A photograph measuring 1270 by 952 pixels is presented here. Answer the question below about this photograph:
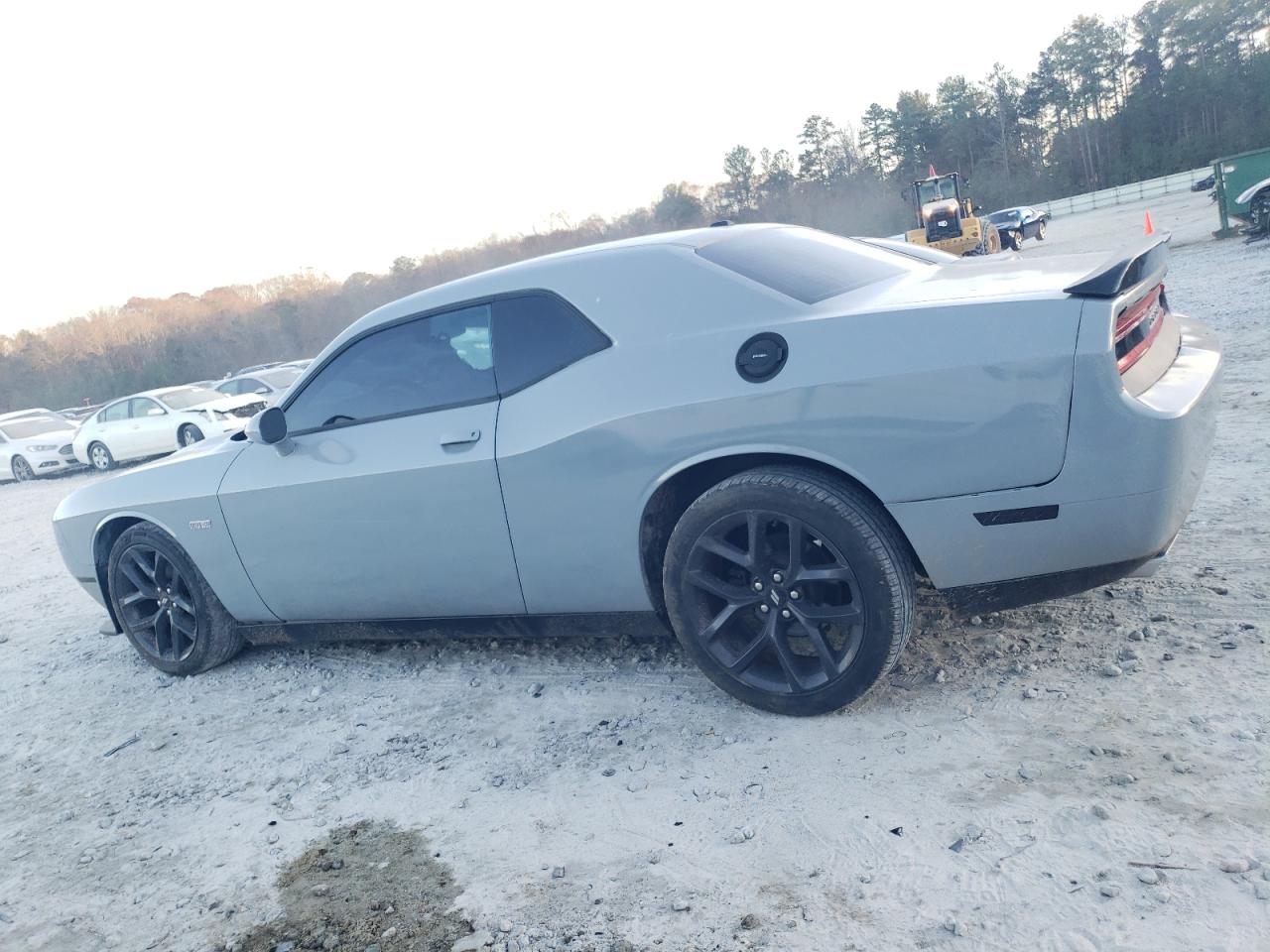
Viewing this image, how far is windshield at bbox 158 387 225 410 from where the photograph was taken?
16.8 m

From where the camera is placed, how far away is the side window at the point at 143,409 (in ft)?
55.4

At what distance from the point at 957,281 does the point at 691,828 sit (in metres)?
2.00

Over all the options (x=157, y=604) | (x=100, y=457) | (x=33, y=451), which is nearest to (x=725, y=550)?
(x=157, y=604)

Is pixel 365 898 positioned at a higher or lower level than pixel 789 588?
lower

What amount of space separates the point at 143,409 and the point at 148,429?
1.54 feet

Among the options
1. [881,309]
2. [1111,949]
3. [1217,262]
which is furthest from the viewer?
[1217,262]

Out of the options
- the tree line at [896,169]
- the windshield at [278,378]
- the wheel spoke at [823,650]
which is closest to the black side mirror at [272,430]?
the wheel spoke at [823,650]

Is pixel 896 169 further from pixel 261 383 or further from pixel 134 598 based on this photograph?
pixel 134 598

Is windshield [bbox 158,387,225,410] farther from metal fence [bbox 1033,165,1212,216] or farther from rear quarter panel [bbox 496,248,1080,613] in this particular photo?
metal fence [bbox 1033,165,1212,216]

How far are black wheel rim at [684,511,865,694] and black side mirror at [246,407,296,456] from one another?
2.03 meters

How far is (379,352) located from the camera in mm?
4016

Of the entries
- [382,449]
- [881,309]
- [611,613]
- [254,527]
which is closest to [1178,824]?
[881,309]

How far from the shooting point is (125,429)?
17125 millimetres

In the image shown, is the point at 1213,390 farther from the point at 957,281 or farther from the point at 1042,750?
the point at 1042,750
